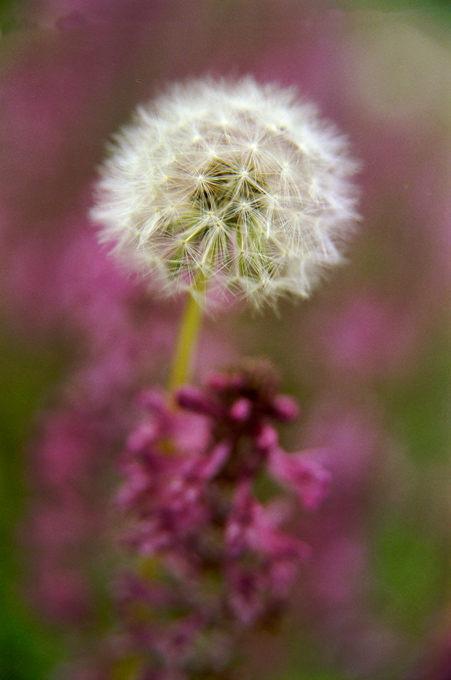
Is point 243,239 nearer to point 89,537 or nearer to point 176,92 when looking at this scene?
point 176,92

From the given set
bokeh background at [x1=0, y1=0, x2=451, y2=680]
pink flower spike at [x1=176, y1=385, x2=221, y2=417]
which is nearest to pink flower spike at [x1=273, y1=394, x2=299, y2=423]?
pink flower spike at [x1=176, y1=385, x2=221, y2=417]

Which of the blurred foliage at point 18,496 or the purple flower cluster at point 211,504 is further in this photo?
the blurred foliage at point 18,496

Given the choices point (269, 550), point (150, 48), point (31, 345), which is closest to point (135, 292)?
point (31, 345)

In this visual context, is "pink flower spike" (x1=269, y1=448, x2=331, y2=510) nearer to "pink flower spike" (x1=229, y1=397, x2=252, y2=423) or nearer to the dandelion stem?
"pink flower spike" (x1=229, y1=397, x2=252, y2=423)

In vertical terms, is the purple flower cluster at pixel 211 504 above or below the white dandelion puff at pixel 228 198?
below

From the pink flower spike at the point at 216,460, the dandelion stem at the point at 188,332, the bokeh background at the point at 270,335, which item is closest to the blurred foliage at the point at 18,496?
the bokeh background at the point at 270,335

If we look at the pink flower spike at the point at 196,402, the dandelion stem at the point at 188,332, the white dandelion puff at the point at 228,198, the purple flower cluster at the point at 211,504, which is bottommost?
the purple flower cluster at the point at 211,504

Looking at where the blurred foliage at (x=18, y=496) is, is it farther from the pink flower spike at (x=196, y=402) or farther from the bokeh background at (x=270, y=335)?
the pink flower spike at (x=196, y=402)

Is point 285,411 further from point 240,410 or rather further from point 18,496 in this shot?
point 18,496
